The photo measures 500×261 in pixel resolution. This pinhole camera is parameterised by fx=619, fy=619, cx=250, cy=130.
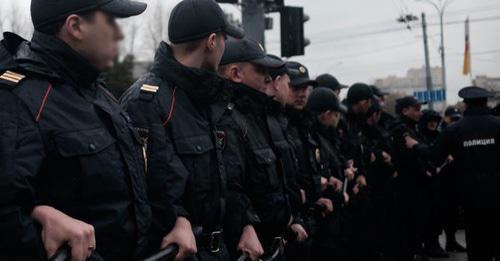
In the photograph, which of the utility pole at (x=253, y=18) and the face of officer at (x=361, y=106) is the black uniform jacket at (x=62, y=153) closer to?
the face of officer at (x=361, y=106)

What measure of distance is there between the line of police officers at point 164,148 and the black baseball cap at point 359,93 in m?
1.57

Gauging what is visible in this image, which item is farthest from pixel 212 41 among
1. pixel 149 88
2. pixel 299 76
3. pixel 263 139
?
pixel 299 76

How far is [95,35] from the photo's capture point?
2.46m

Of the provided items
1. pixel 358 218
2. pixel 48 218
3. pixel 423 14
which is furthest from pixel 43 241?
pixel 423 14

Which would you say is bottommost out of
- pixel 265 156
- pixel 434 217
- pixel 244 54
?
pixel 434 217

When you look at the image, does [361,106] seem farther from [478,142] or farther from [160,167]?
[160,167]

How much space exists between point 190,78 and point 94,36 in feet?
2.78

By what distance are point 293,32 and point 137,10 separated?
752cm

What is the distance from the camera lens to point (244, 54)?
4.31 m

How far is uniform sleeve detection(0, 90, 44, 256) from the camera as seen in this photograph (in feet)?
6.37

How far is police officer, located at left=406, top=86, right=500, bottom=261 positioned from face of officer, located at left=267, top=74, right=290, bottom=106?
3.10 metres

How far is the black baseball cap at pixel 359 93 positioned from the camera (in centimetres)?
803

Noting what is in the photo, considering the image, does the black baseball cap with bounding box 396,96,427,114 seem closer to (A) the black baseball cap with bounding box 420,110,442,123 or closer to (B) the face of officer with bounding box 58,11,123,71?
(A) the black baseball cap with bounding box 420,110,442,123

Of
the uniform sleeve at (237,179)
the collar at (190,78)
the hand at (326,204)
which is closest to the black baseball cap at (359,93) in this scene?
the hand at (326,204)
